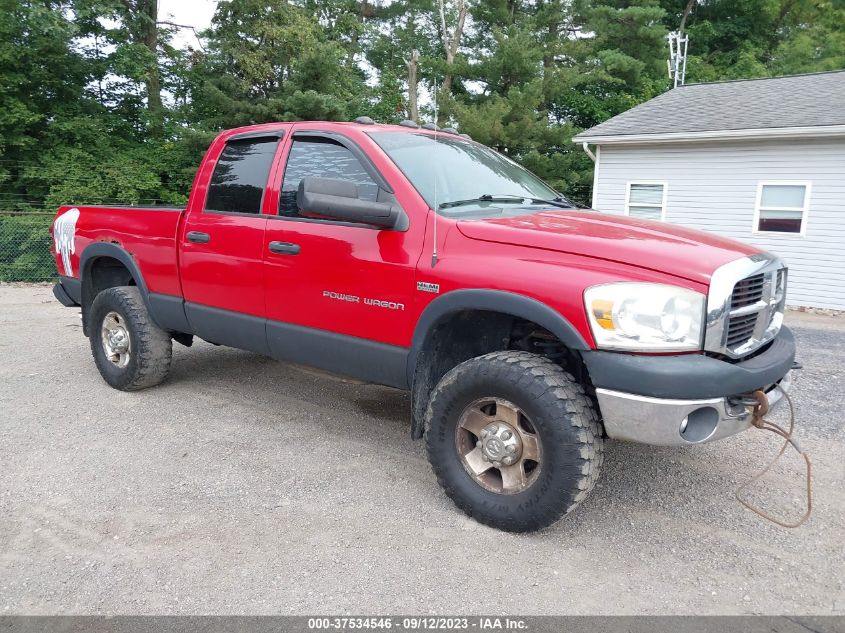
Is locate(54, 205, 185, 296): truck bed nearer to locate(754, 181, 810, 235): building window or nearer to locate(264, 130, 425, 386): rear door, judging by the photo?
locate(264, 130, 425, 386): rear door

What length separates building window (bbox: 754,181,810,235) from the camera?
1166 cm

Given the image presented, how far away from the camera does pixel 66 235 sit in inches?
220

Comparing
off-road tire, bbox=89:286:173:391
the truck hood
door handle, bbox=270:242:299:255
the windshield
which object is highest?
the windshield

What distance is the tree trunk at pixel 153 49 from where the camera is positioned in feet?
62.6

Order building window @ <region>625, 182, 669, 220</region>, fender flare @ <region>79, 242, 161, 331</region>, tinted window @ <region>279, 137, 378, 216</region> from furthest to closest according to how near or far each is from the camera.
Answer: building window @ <region>625, 182, 669, 220</region> → fender flare @ <region>79, 242, 161, 331</region> → tinted window @ <region>279, 137, 378, 216</region>

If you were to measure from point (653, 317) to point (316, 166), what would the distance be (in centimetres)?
231

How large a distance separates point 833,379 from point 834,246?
680cm

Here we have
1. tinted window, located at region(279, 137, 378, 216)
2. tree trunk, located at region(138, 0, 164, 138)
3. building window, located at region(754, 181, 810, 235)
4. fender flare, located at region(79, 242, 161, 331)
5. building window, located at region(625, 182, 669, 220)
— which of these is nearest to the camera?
tinted window, located at region(279, 137, 378, 216)

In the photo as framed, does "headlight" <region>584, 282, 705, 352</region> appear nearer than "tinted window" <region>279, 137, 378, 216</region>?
Yes

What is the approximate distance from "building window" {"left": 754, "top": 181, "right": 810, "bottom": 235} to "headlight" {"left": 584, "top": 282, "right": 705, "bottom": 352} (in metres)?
10.9

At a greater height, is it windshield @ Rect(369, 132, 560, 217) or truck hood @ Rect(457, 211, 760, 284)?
windshield @ Rect(369, 132, 560, 217)

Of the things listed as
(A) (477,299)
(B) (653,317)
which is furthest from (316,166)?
(B) (653,317)

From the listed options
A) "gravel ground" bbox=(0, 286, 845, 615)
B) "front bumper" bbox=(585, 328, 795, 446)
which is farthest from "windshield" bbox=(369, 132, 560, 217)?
"gravel ground" bbox=(0, 286, 845, 615)

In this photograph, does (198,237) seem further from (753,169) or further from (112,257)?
(753,169)
